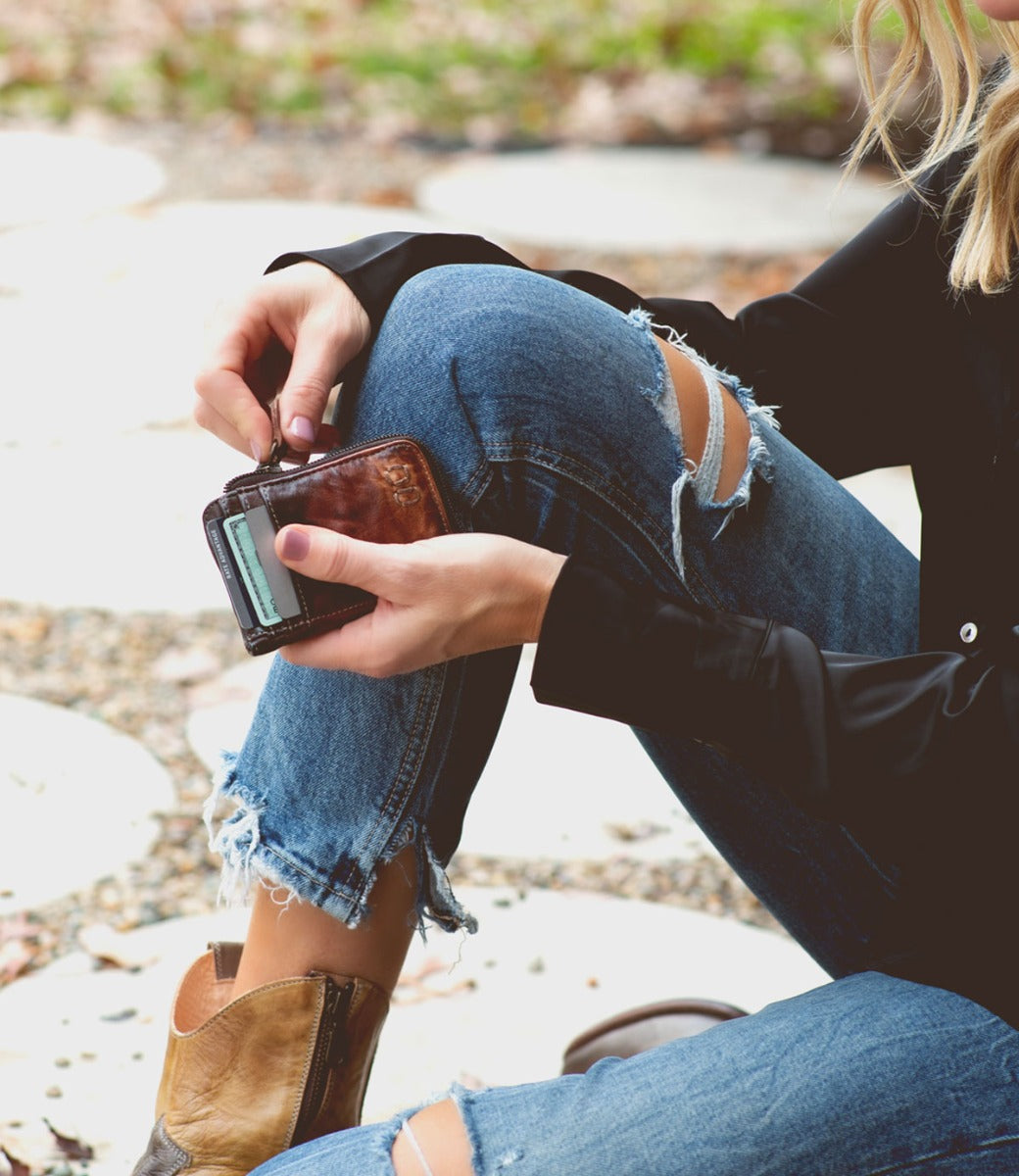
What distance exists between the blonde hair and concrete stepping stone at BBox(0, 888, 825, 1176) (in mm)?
948

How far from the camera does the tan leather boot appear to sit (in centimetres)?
140

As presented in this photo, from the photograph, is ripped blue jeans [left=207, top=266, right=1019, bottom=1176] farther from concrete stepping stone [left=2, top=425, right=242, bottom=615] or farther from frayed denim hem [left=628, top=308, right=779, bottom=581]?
concrete stepping stone [left=2, top=425, right=242, bottom=615]

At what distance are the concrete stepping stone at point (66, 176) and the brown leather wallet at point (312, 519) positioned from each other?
12.2ft

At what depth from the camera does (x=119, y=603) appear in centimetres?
285

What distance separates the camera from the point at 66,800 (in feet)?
7.34

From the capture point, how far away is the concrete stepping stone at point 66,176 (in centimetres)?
485

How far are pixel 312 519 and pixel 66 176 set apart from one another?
14.2ft

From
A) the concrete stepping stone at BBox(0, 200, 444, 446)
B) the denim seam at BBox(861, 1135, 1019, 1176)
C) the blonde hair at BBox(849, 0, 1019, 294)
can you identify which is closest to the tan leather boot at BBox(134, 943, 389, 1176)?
the denim seam at BBox(861, 1135, 1019, 1176)

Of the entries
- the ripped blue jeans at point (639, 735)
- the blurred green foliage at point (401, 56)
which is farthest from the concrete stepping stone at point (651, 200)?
the ripped blue jeans at point (639, 735)

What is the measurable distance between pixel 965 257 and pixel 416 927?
859 millimetres

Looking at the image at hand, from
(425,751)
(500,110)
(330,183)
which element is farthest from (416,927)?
(500,110)

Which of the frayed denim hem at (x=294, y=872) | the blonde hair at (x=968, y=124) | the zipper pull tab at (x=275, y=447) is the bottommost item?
the frayed denim hem at (x=294, y=872)

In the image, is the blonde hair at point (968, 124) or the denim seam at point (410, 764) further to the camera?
the blonde hair at point (968, 124)

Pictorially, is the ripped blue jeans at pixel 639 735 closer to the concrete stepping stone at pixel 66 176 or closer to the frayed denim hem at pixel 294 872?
the frayed denim hem at pixel 294 872
